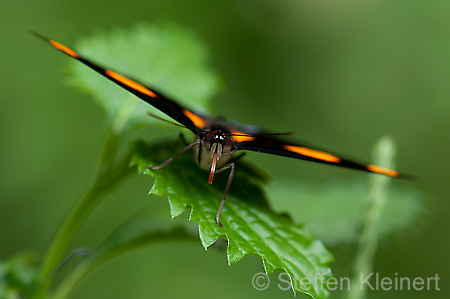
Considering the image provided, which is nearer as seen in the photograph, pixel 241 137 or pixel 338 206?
pixel 241 137

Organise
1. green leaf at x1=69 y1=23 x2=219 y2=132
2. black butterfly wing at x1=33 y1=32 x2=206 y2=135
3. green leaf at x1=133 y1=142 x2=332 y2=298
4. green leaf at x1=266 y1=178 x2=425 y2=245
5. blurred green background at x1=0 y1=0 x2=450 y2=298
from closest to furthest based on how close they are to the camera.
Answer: green leaf at x1=133 y1=142 x2=332 y2=298, black butterfly wing at x1=33 y1=32 x2=206 y2=135, green leaf at x1=69 y1=23 x2=219 y2=132, green leaf at x1=266 y1=178 x2=425 y2=245, blurred green background at x1=0 y1=0 x2=450 y2=298

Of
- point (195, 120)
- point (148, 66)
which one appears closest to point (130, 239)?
point (195, 120)

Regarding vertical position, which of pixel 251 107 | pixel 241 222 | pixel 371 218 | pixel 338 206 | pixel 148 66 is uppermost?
pixel 251 107

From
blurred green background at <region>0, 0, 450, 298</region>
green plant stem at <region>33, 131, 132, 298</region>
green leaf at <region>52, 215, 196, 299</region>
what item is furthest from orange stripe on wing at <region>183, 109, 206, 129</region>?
blurred green background at <region>0, 0, 450, 298</region>

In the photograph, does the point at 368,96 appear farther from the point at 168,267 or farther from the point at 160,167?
the point at 160,167

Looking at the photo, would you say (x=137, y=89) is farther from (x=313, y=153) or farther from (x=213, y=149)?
(x=313, y=153)

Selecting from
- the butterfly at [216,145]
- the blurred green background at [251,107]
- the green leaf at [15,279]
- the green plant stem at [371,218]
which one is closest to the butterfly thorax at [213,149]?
the butterfly at [216,145]

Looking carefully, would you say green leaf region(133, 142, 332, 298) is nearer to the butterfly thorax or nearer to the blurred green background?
the butterfly thorax

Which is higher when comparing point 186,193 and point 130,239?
point 186,193

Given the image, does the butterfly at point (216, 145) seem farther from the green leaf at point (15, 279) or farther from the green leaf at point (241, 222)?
the green leaf at point (15, 279)
